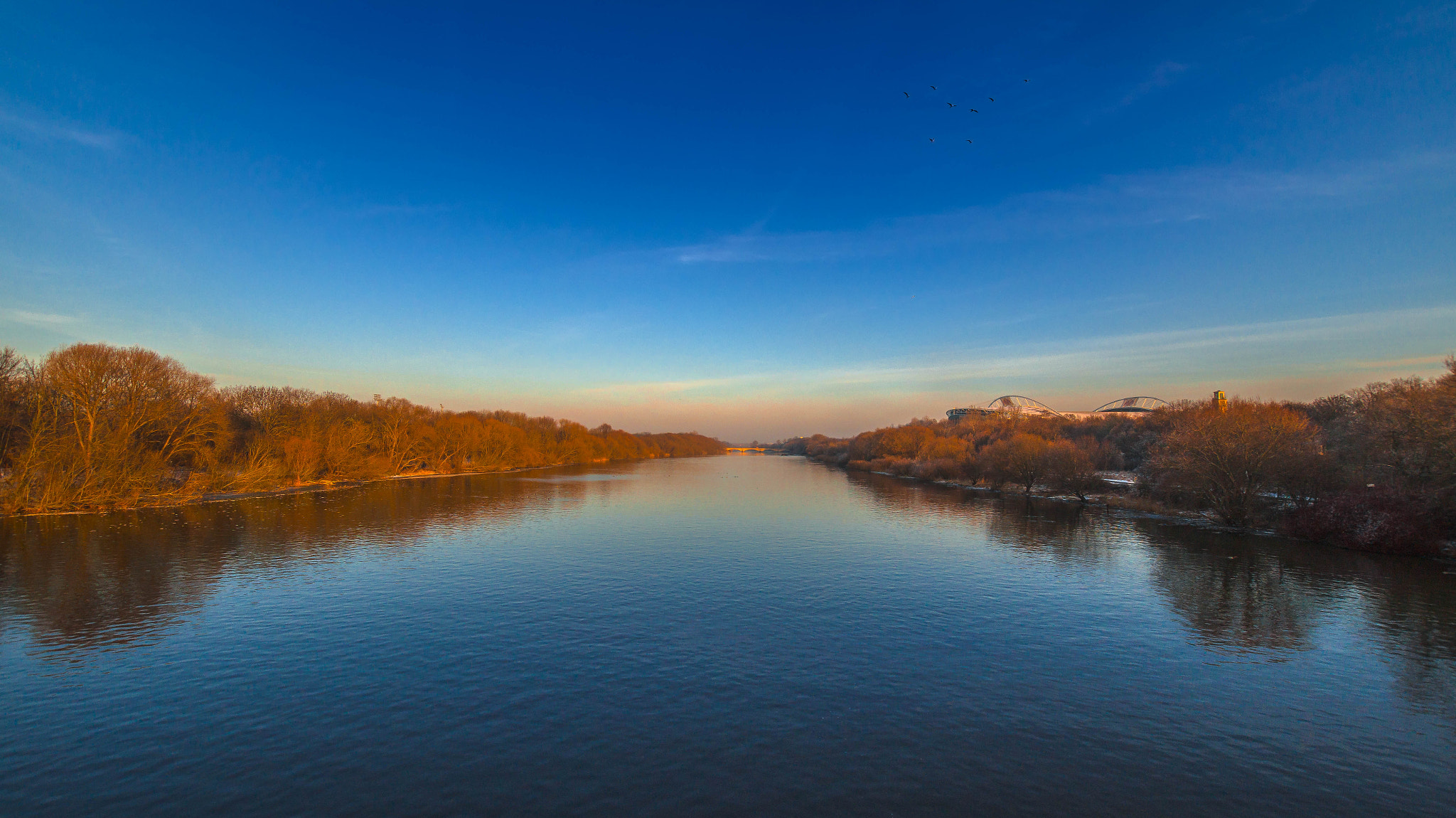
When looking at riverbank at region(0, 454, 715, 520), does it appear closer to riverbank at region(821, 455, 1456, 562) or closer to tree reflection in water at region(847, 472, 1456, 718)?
tree reflection in water at region(847, 472, 1456, 718)

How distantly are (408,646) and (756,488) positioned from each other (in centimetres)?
6153

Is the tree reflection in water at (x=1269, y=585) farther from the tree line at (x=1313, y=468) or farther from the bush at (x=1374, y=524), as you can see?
the tree line at (x=1313, y=468)

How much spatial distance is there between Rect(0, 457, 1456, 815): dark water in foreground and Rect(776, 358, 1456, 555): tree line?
4.10 m

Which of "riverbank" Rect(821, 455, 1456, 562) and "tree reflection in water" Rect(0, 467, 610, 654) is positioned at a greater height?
"tree reflection in water" Rect(0, 467, 610, 654)

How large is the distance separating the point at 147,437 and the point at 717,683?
66.7 meters

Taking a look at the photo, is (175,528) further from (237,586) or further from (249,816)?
(249,816)

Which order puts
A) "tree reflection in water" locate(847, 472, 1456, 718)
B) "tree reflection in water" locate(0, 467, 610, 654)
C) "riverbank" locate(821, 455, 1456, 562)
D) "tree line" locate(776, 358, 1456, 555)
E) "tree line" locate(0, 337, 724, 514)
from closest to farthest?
"tree reflection in water" locate(847, 472, 1456, 718) < "tree reflection in water" locate(0, 467, 610, 654) < "tree line" locate(776, 358, 1456, 555) < "riverbank" locate(821, 455, 1456, 562) < "tree line" locate(0, 337, 724, 514)

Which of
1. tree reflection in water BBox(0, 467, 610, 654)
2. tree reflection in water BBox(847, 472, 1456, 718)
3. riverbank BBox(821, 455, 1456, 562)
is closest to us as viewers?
tree reflection in water BBox(847, 472, 1456, 718)

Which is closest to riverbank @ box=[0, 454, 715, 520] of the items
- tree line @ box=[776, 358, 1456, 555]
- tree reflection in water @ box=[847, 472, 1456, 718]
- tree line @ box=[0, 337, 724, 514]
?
tree line @ box=[0, 337, 724, 514]

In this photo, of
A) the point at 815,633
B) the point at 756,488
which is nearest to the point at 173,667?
the point at 815,633

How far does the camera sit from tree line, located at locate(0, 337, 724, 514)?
4288 cm

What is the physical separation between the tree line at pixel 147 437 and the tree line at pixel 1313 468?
3184 inches

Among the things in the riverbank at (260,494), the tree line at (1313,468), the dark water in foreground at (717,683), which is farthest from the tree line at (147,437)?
the tree line at (1313,468)

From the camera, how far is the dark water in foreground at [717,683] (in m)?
10.5
